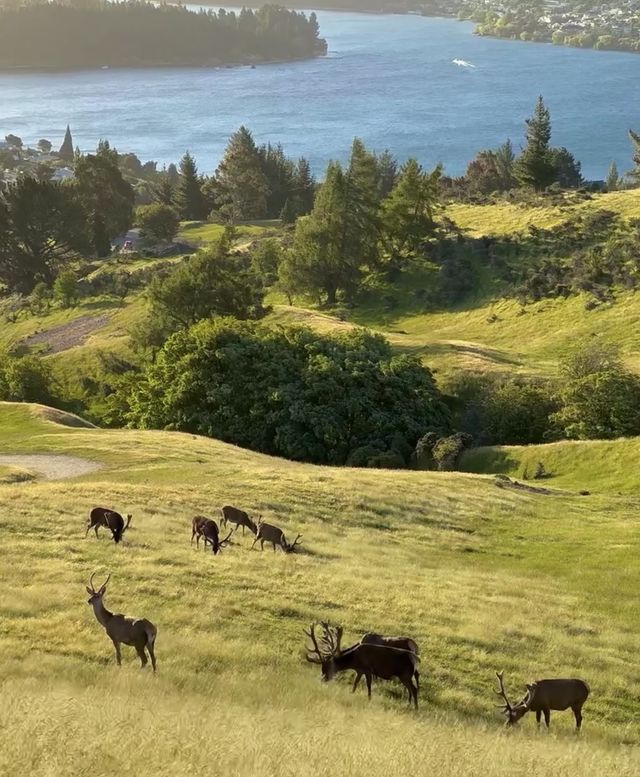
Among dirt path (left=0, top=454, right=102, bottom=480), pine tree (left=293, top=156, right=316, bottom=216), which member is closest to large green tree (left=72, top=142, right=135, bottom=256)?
pine tree (left=293, top=156, right=316, bottom=216)

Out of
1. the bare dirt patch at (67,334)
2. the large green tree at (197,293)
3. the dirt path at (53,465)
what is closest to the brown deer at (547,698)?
the dirt path at (53,465)

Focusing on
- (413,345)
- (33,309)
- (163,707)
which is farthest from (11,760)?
(33,309)

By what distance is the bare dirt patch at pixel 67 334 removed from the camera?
8025cm

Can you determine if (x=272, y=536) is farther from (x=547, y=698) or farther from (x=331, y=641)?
(x=547, y=698)

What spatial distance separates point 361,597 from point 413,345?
1847 inches

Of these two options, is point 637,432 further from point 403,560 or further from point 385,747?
point 385,747

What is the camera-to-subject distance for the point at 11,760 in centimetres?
898

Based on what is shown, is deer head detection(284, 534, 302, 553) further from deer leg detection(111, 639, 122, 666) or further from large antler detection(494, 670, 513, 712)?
deer leg detection(111, 639, 122, 666)

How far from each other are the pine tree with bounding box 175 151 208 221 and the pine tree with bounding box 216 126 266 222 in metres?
4.78

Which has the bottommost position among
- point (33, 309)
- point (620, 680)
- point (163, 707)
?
point (33, 309)

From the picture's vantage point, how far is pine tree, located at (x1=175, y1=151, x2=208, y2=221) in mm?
148875

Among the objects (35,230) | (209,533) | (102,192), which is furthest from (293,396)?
(102,192)

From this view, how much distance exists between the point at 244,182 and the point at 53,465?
117 meters

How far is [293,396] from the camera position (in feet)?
164
